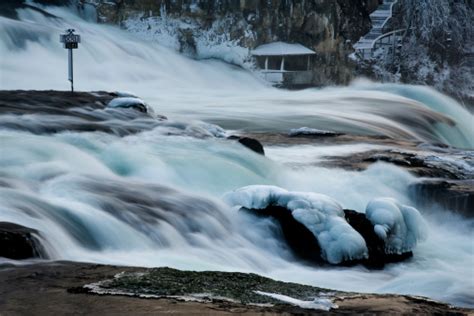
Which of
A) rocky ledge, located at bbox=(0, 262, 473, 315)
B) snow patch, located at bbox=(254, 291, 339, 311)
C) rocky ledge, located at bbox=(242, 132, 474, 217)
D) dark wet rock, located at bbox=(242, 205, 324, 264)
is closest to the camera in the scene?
rocky ledge, located at bbox=(0, 262, 473, 315)

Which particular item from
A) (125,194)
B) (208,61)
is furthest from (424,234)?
(208,61)

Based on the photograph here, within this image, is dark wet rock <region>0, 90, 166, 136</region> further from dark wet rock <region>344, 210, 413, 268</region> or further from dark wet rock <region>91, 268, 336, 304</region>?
dark wet rock <region>91, 268, 336, 304</region>

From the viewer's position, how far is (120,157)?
11828mm

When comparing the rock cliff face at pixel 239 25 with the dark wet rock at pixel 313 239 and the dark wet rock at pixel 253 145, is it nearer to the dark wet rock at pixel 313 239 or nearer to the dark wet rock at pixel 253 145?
the dark wet rock at pixel 253 145

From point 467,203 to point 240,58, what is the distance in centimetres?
1852

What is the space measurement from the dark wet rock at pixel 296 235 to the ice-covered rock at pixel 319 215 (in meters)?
0.04

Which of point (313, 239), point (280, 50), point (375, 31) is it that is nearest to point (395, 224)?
point (313, 239)

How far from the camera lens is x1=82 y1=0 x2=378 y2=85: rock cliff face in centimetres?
2864

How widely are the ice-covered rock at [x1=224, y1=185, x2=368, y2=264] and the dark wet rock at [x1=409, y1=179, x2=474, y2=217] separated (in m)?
2.66

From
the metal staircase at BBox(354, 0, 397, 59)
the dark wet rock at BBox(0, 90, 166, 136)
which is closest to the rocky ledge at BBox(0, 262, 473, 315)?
the dark wet rock at BBox(0, 90, 166, 136)

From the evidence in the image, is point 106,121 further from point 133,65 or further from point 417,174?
point 133,65

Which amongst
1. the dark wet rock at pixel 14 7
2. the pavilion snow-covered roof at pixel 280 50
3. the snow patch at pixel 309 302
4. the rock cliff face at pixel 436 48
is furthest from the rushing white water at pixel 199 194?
the rock cliff face at pixel 436 48

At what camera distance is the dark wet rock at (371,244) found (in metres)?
9.52

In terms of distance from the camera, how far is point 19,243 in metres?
6.81
